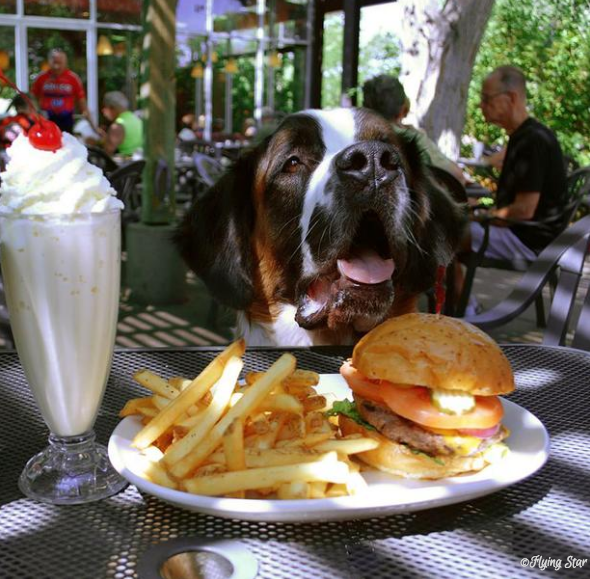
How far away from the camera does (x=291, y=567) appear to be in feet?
2.86

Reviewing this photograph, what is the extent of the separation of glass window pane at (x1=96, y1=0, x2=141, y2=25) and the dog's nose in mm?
15647

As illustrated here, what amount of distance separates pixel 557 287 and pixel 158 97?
4.02 m

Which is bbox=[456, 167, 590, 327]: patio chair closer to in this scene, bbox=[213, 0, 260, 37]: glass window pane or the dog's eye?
the dog's eye

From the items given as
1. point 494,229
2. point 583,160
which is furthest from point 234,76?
point 494,229

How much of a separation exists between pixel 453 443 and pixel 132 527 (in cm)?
54

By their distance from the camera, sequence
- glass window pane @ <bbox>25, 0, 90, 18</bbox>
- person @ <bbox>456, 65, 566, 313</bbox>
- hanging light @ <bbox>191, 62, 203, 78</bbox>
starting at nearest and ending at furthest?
person @ <bbox>456, 65, 566, 313</bbox>, glass window pane @ <bbox>25, 0, 90, 18</bbox>, hanging light @ <bbox>191, 62, 203, 78</bbox>

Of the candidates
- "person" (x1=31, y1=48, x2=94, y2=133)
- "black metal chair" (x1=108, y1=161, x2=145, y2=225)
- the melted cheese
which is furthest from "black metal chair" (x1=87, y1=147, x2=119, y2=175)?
the melted cheese

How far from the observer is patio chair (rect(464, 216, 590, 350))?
273cm

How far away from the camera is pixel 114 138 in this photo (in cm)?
962

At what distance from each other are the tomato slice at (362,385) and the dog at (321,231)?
69 cm

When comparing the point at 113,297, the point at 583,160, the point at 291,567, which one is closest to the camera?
the point at 291,567

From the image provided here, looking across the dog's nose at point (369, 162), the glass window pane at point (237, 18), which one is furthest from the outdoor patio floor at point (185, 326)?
the glass window pane at point (237, 18)

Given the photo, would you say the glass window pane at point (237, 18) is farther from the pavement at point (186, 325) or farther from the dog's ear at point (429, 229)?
the dog's ear at point (429, 229)

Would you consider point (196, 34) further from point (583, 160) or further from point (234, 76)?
point (583, 160)
